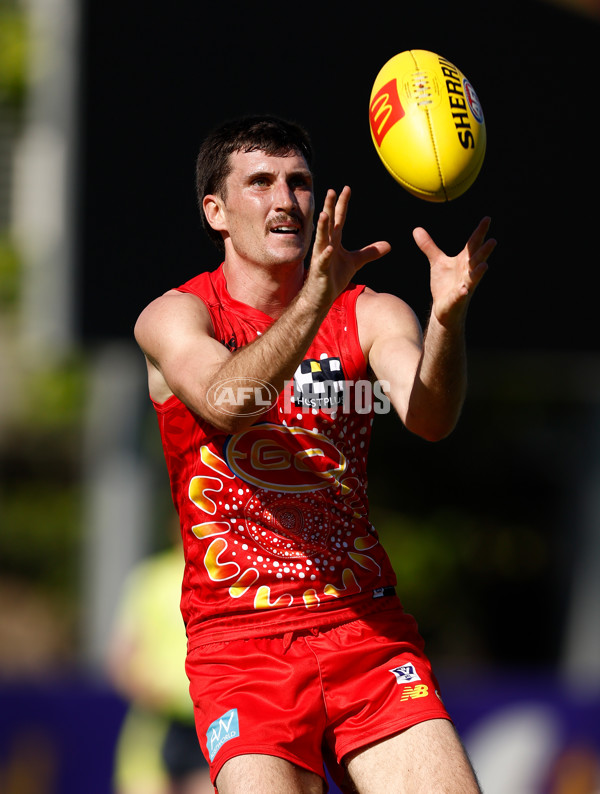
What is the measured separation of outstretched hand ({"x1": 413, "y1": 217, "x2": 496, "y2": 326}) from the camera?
3.78 metres

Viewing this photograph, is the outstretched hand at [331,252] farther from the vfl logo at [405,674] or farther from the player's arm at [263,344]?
the vfl logo at [405,674]

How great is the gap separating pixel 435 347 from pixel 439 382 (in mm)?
120

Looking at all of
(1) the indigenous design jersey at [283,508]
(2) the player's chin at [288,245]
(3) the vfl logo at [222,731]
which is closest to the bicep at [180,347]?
(1) the indigenous design jersey at [283,508]

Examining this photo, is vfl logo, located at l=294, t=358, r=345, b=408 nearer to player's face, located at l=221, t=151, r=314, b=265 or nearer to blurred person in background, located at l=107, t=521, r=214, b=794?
player's face, located at l=221, t=151, r=314, b=265

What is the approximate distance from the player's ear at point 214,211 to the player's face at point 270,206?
0.09 metres

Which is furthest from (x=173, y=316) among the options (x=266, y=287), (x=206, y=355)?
(x=266, y=287)

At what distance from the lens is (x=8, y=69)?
12.1m

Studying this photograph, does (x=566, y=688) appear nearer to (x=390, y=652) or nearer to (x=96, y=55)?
(x=390, y=652)

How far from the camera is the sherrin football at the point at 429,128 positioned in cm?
401

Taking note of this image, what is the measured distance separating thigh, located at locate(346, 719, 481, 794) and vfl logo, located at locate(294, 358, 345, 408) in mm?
1133

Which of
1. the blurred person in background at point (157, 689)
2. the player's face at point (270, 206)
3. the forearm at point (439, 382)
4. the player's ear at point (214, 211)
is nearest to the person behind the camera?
the forearm at point (439, 382)

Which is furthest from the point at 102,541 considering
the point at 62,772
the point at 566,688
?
the point at 566,688

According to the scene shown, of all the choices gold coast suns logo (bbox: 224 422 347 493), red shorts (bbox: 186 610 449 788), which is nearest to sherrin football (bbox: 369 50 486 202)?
gold coast suns logo (bbox: 224 422 347 493)

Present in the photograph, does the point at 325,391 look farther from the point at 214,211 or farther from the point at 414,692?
the point at 414,692
